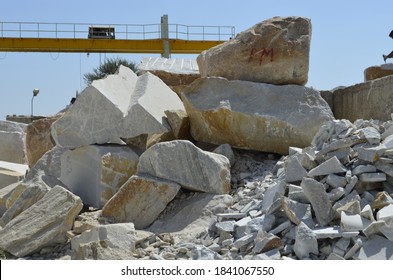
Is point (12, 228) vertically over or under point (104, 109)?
under

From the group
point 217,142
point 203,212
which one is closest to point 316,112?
point 217,142

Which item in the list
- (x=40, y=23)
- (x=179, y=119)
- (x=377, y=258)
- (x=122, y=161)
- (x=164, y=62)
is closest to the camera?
(x=377, y=258)

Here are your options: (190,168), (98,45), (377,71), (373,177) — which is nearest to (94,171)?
(190,168)

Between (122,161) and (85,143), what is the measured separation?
59 centimetres

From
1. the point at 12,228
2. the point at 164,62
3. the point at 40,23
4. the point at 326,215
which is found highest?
the point at 40,23

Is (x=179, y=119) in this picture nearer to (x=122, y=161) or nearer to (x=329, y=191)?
(x=122, y=161)

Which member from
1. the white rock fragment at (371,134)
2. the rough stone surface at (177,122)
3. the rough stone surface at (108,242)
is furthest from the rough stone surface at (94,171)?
the white rock fragment at (371,134)

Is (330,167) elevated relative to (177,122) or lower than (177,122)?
lower

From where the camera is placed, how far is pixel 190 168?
5.72m

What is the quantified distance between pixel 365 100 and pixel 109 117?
3085 mm

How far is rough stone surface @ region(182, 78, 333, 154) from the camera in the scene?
20.9ft

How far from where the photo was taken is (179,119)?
21.8 feet

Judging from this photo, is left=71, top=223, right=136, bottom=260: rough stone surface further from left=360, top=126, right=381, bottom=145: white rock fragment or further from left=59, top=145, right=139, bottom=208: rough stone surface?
left=360, top=126, right=381, bottom=145: white rock fragment

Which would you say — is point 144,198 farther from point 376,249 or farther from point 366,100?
point 366,100
